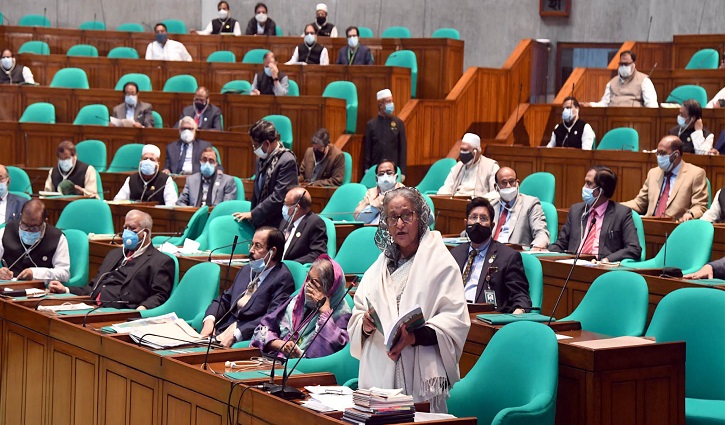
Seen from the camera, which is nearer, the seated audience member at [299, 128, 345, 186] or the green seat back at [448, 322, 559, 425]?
the green seat back at [448, 322, 559, 425]

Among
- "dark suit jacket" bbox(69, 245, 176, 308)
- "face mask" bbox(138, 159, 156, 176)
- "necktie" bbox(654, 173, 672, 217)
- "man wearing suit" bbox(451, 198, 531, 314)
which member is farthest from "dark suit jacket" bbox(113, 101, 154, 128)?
"man wearing suit" bbox(451, 198, 531, 314)

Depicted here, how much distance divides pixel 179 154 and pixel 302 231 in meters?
3.28

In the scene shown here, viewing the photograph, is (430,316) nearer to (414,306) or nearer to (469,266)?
(414,306)

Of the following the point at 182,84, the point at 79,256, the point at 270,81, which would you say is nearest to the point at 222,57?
the point at 182,84

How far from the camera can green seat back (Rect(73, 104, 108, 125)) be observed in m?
10.2

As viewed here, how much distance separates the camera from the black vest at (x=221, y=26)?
12.4m

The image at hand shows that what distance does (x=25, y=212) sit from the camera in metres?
6.11

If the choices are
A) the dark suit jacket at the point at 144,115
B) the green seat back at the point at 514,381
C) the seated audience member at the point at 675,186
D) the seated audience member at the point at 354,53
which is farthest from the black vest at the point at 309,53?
the green seat back at the point at 514,381

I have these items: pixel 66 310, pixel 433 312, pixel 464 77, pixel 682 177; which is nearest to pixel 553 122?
pixel 464 77

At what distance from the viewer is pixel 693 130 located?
8.29m

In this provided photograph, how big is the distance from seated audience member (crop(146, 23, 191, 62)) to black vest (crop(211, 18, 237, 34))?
2.43 feet

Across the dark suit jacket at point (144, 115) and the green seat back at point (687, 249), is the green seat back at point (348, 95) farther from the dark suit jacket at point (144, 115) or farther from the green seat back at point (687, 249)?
the green seat back at point (687, 249)

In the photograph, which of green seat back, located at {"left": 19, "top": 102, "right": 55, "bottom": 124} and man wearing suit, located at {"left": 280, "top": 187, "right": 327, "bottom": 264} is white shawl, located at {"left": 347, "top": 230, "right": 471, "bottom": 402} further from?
green seat back, located at {"left": 19, "top": 102, "right": 55, "bottom": 124}

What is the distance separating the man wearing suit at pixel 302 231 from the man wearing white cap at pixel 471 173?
6.57 ft
